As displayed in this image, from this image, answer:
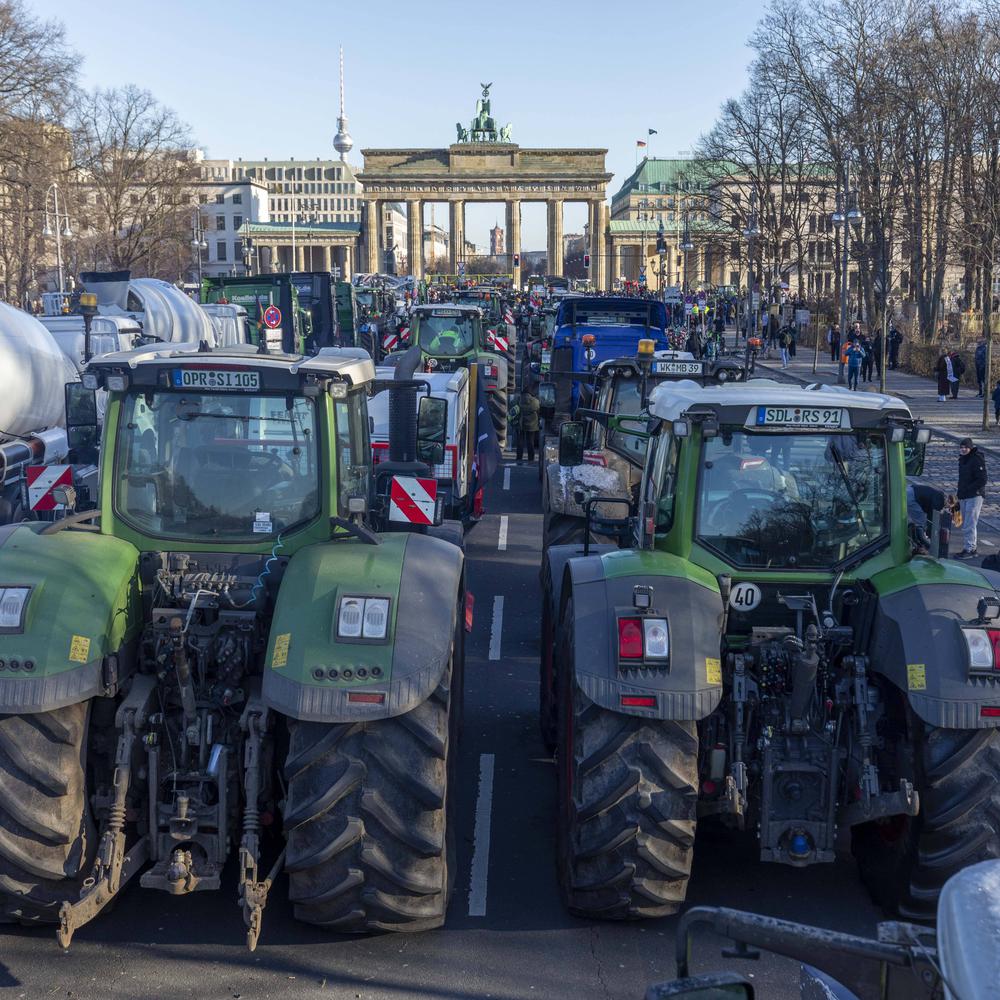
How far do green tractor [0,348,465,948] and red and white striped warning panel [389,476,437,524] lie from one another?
0.54 m

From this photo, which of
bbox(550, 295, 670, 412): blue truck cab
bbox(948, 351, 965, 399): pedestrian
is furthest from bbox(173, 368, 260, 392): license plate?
bbox(948, 351, 965, 399): pedestrian

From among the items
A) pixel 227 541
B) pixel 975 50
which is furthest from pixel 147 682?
pixel 975 50

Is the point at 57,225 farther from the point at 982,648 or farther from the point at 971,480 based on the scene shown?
→ the point at 982,648

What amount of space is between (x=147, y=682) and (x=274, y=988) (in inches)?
54.9

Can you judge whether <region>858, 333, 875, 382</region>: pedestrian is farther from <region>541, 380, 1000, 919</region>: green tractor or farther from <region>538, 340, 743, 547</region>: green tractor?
<region>541, 380, 1000, 919</region>: green tractor

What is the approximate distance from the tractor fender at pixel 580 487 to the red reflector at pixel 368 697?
6118mm

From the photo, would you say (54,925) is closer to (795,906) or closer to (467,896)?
(467,896)

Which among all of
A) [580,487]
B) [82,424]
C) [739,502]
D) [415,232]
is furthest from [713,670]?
[415,232]

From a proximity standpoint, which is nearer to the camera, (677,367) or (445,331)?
(677,367)

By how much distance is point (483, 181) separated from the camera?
136m

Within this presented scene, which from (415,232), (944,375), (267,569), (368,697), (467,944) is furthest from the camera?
→ (415,232)

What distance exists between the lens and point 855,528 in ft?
22.0

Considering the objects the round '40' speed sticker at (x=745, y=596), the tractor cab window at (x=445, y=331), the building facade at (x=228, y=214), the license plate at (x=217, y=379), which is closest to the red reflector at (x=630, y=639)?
the round '40' speed sticker at (x=745, y=596)

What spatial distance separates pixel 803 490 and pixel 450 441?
9399 millimetres
